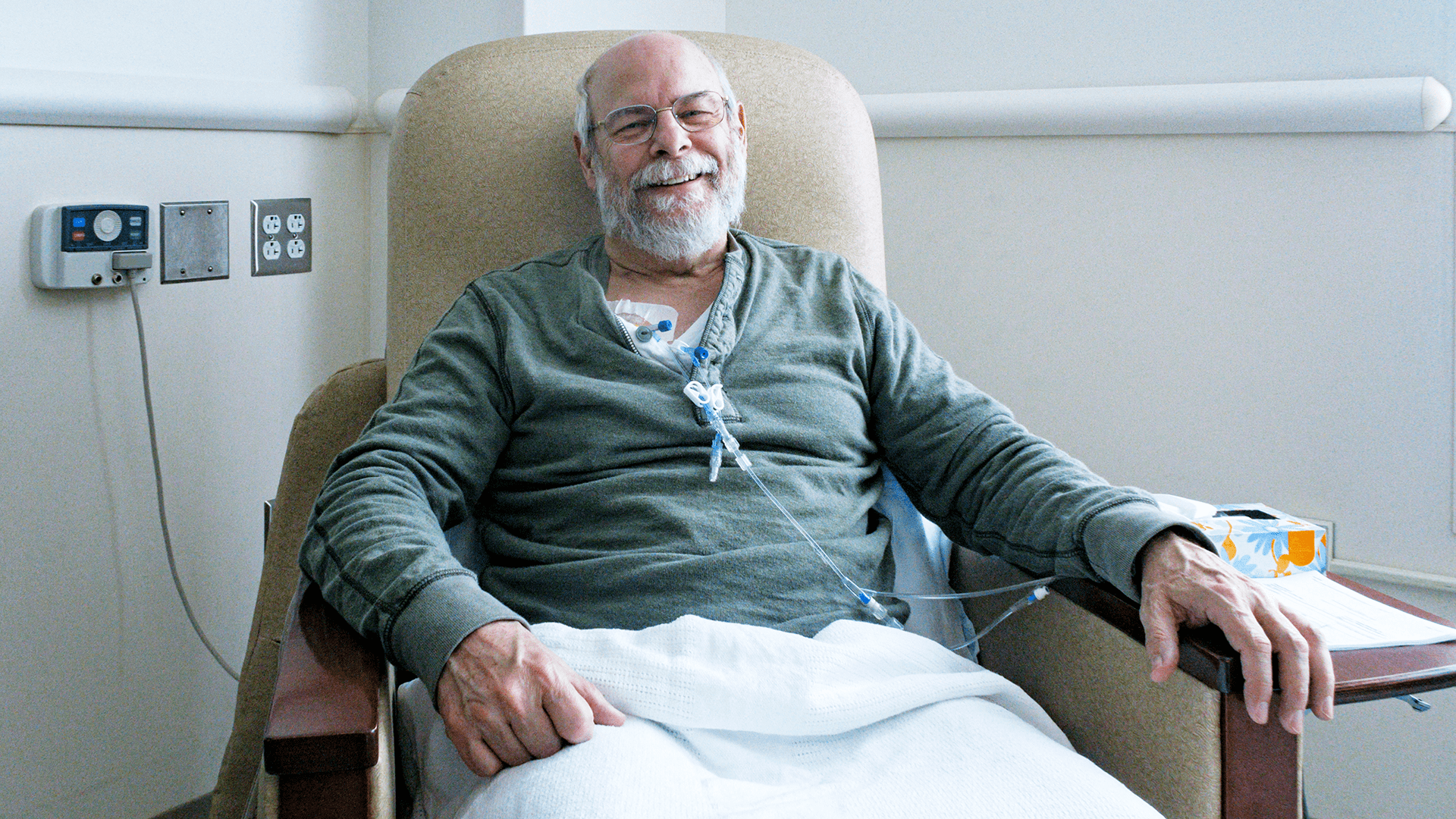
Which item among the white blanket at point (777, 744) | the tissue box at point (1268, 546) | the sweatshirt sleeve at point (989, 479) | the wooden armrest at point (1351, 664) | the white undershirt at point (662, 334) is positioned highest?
the white undershirt at point (662, 334)

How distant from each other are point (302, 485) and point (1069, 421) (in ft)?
3.80

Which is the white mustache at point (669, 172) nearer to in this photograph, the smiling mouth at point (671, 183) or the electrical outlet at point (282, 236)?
the smiling mouth at point (671, 183)

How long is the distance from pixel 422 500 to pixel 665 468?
0.84ft

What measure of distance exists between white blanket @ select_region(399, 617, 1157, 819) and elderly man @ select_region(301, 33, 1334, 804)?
0.04 metres

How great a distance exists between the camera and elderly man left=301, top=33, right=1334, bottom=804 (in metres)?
0.96

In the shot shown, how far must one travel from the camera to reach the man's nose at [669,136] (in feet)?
4.65

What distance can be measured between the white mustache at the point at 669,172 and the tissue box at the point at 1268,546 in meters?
0.69

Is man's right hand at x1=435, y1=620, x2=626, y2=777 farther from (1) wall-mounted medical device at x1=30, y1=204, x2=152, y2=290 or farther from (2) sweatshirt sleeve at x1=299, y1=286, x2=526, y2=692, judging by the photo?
(1) wall-mounted medical device at x1=30, y1=204, x2=152, y2=290

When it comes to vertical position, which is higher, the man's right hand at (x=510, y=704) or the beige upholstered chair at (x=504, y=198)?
the beige upholstered chair at (x=504, y=198)

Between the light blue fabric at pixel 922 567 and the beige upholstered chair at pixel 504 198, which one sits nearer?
the light blue fabric at pixel 922 567

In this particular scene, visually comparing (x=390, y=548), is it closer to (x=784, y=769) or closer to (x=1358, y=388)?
(x=784, y=769)

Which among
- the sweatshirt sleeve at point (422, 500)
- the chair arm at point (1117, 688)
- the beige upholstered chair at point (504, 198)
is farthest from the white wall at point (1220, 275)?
the sweatshirt sleeve at point (422, 500)

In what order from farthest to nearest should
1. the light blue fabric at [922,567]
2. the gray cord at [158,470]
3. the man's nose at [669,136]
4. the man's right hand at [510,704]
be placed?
the gray cord at [158,470] < the man's nose at [669,136] < the light blue fabric at [922,567] < the man's right hand at [510,704]

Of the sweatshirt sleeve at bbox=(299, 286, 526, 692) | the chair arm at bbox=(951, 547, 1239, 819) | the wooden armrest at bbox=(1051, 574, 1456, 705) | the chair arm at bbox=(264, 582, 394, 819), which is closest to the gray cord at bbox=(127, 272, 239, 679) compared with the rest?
the sweatshirt sleeve at bbox=(299, 286, 526, 692)
